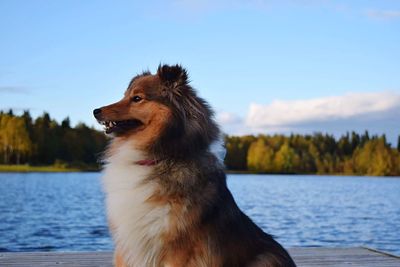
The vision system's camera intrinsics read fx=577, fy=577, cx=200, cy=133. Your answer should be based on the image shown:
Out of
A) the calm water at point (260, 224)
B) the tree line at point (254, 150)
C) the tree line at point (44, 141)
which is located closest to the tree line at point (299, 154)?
the tree line at point (254, 150)

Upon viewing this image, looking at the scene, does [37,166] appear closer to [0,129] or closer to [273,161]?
[0,129]

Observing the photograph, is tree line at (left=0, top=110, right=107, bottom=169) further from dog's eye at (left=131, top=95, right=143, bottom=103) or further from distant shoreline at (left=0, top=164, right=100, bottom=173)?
dog's eye at (left=131, top=95, right=143, bottom=103)

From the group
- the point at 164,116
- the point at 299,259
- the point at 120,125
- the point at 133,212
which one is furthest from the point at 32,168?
the point at 164,116

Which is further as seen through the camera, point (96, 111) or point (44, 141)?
point (44, 141)

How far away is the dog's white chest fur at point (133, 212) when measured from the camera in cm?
408

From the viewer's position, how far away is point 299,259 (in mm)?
6441

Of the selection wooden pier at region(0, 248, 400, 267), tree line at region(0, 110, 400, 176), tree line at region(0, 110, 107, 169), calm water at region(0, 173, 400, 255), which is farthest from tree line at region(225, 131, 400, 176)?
wooden pier at region(0, 248, 400, 267)

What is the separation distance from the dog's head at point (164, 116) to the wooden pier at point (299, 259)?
2.39m

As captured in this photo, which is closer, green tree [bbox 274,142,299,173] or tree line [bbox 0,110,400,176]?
tree line [bbox 0,110,400,176]

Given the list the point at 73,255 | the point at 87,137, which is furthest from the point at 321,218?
the point at 87,137

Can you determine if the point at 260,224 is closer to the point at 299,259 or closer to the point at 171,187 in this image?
the point at 299,259

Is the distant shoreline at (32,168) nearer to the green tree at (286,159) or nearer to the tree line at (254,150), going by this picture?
the tree line at (254,150)

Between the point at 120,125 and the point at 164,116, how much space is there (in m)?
0.38

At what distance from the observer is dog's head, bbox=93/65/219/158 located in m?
4.11
